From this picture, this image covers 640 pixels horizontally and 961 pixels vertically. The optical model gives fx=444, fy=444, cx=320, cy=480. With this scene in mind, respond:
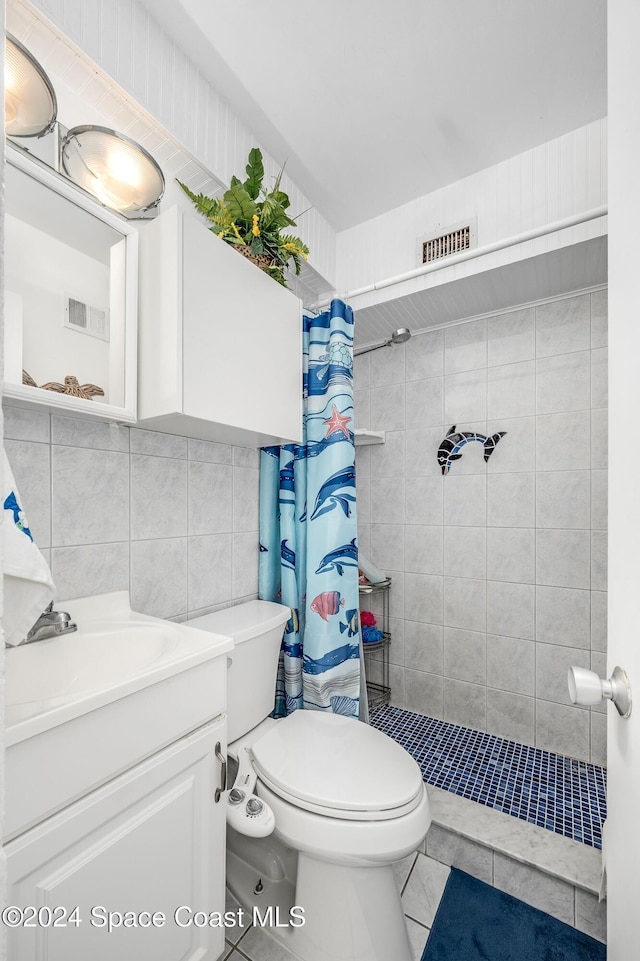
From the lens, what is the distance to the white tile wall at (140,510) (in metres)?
1.08

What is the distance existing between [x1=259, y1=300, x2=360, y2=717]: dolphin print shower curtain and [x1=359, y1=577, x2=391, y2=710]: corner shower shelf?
2.07 feet

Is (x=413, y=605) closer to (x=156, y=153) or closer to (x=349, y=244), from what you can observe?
(x=349, y=244)

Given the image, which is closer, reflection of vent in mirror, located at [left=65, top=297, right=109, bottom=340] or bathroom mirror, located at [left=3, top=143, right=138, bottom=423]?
bathroom mirror, located at [left=3, top=143, right=138, bottom=423]

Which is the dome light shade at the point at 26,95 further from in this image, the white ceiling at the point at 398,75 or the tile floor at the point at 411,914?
the tile floor at the point at 411,914

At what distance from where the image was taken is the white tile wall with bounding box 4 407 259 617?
1.08 metres

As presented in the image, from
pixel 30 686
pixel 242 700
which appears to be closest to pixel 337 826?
pixel 242 700

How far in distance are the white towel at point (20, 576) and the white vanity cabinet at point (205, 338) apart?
47 centimetres

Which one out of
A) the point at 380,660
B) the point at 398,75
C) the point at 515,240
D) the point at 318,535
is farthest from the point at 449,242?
the point at 380,660

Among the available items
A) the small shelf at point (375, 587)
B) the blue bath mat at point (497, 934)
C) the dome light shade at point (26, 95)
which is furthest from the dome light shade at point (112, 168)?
the blue bath mat at point (497, 934)

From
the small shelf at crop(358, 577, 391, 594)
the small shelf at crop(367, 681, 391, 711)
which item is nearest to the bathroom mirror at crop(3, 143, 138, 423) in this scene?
the small shelf at crop(358, 577, 391, 594)

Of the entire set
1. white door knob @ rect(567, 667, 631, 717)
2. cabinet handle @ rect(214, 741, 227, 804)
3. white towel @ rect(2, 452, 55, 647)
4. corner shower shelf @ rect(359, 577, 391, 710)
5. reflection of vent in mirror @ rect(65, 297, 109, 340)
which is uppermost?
reflection of vent in mirror @ rect(65, 297, 109, 340)

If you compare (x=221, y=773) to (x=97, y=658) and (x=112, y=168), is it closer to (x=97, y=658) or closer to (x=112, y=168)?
(x=97, y=658)

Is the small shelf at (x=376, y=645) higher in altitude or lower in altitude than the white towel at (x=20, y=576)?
lower

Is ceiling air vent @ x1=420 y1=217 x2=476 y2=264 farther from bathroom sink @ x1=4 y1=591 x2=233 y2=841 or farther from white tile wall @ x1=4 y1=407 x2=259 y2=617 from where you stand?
bathroom sink @ x1=4 y1=591 x2=233 y2=841
